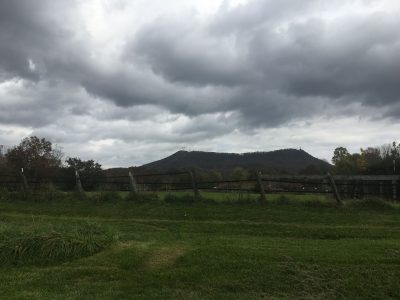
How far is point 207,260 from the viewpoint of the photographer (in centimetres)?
874

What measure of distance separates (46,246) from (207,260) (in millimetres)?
3346

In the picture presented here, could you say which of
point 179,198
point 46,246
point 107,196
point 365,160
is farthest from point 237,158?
point 46,246

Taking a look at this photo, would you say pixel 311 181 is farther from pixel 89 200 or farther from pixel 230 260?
pixel 230 260

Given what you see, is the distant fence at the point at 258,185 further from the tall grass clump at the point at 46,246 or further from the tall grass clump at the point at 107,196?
the tall grass clump at the point at 46,246

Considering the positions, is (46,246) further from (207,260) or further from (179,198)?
(179,198)

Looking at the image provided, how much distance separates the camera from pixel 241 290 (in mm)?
7223

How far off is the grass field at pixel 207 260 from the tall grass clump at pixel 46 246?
0.02 meters

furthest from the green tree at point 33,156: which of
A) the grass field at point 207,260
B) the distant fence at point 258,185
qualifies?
the grass field at point 207,260

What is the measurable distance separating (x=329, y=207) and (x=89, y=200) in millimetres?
10569

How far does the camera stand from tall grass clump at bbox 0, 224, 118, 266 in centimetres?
923

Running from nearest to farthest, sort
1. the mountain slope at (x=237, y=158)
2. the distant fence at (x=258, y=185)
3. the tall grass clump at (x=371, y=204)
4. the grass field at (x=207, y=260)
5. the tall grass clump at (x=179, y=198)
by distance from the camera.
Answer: the grass field at (x=207, y=260) < the tall grass clump at (x=371, y=204) < the distant fence at (x=258, y=185) < the tall grass clump at (x=179, y=198) < the mountain slope at (x=237, y=158)

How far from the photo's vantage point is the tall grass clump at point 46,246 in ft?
30.3

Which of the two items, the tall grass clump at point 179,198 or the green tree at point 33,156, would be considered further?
the green tree at point 33,156

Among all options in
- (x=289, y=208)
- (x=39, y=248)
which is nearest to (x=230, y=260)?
(x=39, y=248)
